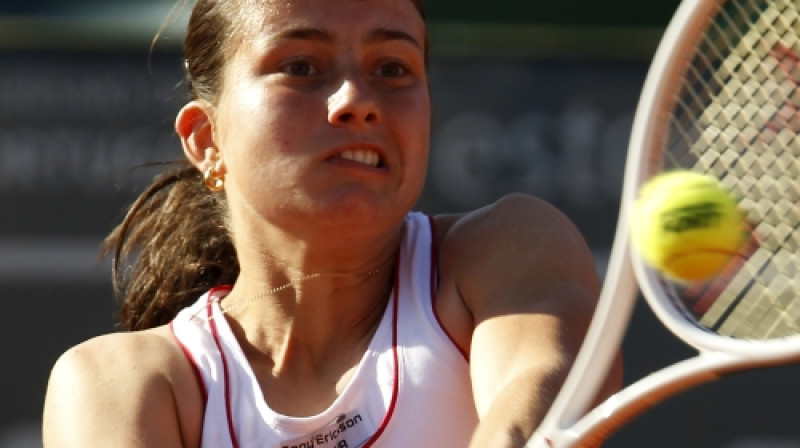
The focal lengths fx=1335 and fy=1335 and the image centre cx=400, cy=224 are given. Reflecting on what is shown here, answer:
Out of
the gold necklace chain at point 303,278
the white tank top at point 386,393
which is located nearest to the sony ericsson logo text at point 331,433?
the white tank top at point 386,393

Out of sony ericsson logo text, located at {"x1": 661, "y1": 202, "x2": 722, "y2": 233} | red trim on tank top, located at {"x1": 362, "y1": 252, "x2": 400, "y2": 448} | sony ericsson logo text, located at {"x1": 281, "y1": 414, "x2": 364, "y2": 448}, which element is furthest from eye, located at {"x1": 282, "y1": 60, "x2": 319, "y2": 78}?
sony ericsson logo text, located at {"x1": 661, "y1": 202, "x2": 722, "y2": 233}

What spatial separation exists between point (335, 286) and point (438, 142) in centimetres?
142

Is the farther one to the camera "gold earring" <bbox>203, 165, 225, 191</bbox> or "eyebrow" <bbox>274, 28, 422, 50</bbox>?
"gold earring" <bbox>203, 165, 225, 191</bbox>

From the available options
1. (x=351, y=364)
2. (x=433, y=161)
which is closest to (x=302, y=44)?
(x=351, y=364)

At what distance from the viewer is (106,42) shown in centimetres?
343

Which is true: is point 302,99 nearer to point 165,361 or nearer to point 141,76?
point 165,361

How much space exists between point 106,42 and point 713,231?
229 centimetres

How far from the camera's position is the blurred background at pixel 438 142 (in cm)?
Result: 326

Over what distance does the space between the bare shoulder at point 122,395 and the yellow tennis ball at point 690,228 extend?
2.36 ft

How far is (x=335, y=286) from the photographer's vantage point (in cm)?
198

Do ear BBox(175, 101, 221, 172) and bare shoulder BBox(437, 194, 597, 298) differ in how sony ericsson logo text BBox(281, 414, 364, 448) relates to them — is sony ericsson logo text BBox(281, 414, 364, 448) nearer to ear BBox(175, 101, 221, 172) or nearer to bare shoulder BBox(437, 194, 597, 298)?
bare shoulder BBox(437, 194, 597, 298)

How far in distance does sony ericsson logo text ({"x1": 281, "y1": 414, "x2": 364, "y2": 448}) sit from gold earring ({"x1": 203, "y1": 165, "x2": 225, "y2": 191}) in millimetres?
456

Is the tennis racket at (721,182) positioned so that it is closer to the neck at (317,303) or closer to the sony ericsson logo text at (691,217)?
the sony ericsson logo text at (691,217)

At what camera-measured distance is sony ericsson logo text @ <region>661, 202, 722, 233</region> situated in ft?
4.83
